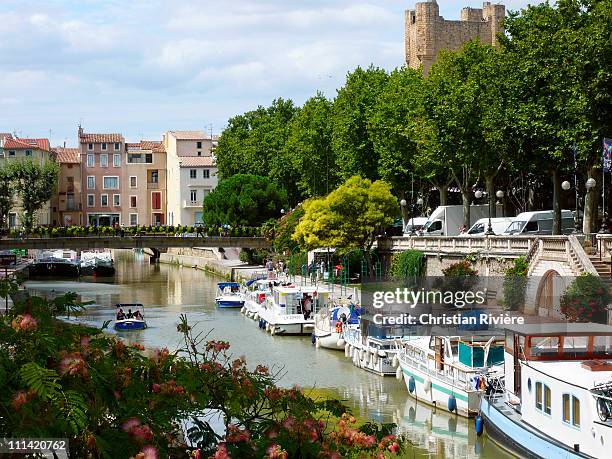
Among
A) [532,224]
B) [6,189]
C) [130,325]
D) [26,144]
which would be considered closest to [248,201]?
[6,189]

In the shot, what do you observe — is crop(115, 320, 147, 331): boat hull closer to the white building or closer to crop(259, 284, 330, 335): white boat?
crop(259, 284, 330, 335): white boat

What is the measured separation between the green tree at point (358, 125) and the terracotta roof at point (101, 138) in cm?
6178

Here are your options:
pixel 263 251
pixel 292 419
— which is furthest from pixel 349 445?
pixel 263 251

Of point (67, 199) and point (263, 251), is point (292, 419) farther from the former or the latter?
point (67, 199)

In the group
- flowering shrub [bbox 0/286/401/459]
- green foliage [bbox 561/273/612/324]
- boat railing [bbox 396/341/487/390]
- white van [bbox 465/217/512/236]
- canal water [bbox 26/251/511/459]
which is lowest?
canal water [bbox 26/251/511/459]

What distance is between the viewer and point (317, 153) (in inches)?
3337

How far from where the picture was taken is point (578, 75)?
4719cm

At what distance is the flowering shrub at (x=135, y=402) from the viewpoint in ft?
26.7

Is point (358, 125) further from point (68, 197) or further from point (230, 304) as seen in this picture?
point (68, 197)

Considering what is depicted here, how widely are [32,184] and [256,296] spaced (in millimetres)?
59183

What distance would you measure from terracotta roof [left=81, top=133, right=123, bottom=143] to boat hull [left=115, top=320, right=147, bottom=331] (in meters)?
85.1

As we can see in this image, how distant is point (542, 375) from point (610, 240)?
19815 millimetres

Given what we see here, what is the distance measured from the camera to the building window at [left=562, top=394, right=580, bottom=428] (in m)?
22.8

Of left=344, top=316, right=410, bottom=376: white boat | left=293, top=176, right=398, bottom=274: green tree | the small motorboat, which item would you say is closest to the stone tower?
left=293, top=176, right=398, bottom=274: green tree
